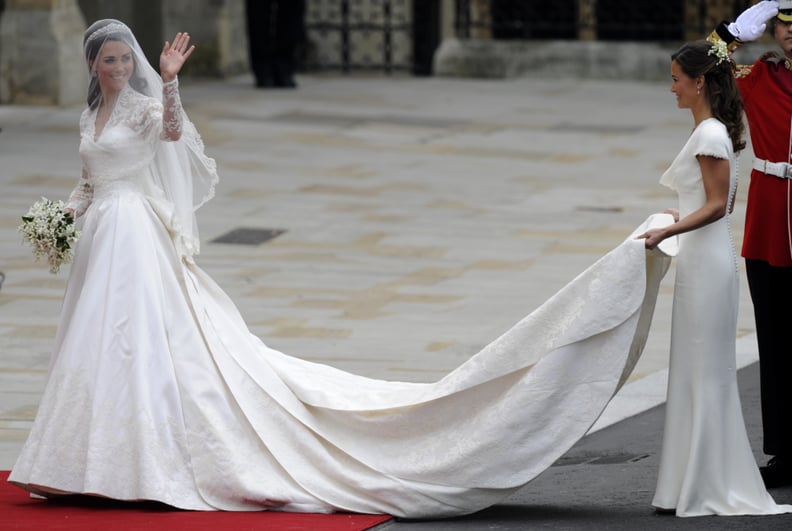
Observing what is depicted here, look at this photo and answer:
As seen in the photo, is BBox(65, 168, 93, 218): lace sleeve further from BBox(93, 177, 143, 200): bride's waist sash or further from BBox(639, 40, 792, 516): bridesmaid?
BBox(639, 40, 792, 516): bridesmaid

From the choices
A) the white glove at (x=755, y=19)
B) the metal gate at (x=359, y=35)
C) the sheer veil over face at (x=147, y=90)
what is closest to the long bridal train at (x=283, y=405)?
the sheer veil over face at (x=147, y=90)

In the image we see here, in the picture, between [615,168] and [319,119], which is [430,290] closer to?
[615,168]

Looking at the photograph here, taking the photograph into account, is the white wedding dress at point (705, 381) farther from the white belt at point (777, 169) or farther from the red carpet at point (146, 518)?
the red carpet at point (146, 518)

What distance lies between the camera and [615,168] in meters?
16.5

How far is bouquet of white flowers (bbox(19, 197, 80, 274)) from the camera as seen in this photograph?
22.7 ft

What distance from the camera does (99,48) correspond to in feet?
22.9

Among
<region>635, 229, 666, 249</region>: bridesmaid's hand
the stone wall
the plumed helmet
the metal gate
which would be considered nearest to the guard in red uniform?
the plumed helmet

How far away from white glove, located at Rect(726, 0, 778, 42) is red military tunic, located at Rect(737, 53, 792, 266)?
218 mm

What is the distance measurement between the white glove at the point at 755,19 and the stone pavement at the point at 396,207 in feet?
7.59

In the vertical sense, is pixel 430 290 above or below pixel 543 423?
below

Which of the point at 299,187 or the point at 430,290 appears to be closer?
the point at 430,290

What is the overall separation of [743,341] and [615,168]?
6695mm

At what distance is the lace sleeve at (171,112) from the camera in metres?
6.83

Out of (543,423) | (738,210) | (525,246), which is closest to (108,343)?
(543,423)
